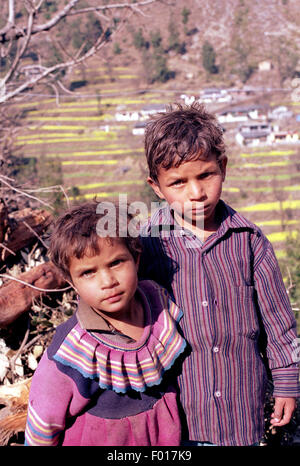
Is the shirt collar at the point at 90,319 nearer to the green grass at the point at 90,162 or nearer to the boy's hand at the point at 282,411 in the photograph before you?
the boy's hand at the point at 282,411

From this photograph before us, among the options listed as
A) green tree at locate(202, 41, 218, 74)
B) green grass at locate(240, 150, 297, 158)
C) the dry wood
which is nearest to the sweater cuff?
the dry wood

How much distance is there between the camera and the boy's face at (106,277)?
99 centimetres

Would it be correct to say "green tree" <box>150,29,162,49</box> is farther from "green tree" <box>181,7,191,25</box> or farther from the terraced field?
the terraced field

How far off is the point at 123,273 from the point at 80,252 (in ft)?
0.34

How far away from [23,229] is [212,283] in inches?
57.3

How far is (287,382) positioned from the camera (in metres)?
1.25

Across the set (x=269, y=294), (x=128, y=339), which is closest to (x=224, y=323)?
(x=269, y=294)

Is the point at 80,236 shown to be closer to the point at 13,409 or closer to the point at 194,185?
the point at 194,185

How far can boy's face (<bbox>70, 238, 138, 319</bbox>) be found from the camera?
3.26ft

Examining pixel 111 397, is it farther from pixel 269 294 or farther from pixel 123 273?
pixel 269 294

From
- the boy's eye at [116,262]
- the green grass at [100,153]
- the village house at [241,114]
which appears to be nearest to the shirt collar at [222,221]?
the boy's eye at [116,262]

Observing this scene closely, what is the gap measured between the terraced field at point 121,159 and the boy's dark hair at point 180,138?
603 inches

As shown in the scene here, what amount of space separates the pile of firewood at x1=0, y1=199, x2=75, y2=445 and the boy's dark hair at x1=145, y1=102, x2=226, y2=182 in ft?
3.64

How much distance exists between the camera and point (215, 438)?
1174 millimetres
